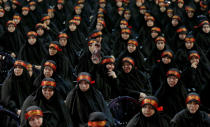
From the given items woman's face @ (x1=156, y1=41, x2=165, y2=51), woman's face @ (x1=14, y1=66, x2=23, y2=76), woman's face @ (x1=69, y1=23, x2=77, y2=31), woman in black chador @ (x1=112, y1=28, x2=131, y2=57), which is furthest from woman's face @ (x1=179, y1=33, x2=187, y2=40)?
woman's face @ (x1=14, y1=66, x2=23, y2=76)

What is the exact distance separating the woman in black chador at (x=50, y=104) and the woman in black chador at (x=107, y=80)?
169 centimetres

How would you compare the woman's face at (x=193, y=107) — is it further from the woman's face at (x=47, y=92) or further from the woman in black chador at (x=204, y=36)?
the woman in black chador at (x=204, y=36)

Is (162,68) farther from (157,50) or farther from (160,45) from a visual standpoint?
(157,50)

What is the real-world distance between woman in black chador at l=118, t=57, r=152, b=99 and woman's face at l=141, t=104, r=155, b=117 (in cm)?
185

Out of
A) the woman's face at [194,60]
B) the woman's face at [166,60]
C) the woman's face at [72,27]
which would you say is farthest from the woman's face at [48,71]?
the woman's face at [72,27]

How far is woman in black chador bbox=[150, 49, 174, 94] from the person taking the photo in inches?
334

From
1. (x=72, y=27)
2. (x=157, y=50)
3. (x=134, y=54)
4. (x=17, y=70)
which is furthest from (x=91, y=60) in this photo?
(x=72, y=27)

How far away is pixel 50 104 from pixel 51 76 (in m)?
1.46

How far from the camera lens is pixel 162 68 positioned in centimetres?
853

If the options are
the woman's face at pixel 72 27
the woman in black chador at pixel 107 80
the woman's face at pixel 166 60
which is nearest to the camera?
the woman in black chador at pixel 107 80

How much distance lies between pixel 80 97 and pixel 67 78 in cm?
277

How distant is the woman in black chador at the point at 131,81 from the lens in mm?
7559

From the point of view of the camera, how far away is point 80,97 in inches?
239

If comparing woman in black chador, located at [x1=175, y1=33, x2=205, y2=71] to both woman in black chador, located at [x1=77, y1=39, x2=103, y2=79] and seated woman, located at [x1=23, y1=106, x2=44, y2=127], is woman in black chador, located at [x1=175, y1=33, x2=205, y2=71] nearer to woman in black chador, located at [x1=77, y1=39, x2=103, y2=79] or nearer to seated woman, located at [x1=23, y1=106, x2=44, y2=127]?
woman in black chador, located at [x1=77, y1=39, x2=103, y2=79]
